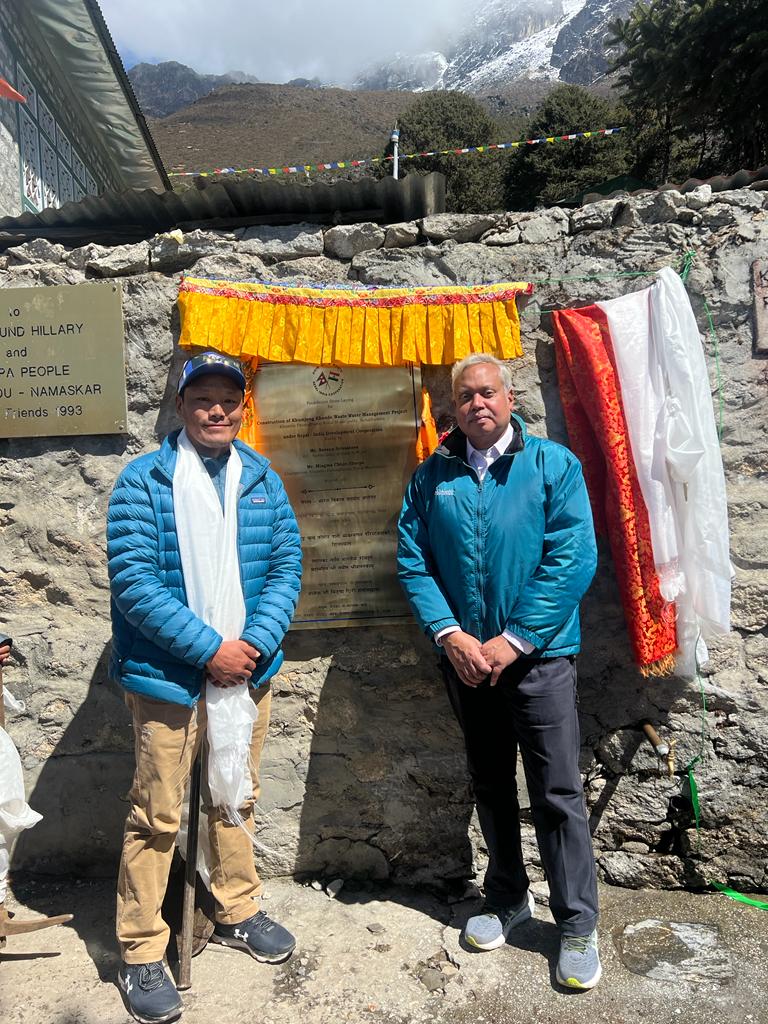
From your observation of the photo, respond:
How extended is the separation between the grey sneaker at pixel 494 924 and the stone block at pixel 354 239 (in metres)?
2.50

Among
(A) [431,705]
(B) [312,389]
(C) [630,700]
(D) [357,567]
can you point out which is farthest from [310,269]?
(C) [630,700]

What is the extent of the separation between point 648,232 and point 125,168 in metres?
7.41

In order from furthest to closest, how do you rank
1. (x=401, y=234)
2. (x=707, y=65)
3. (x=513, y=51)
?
(x=513, y=51), (x=707, y=65), (x=401, y=234)

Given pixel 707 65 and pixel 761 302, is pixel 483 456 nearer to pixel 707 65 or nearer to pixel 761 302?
pixel 761 302

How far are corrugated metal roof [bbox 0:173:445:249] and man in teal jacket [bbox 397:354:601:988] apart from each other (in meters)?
1.00

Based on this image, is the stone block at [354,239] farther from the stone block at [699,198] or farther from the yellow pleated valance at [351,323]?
the stone block at [699,198]

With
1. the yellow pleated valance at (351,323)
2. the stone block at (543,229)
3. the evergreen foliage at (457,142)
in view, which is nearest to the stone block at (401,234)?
the yellow pleated valance at (351,323)

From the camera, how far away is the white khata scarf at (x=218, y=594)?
2.26 meters

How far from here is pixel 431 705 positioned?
9.43 feet

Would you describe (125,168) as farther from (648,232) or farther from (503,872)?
(503,872)

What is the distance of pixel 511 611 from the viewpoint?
7.47 ft

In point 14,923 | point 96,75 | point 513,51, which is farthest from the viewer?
point 513,51

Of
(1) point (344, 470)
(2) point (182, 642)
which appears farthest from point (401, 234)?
(2) point (182, 642)

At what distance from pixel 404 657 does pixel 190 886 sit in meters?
1.07
